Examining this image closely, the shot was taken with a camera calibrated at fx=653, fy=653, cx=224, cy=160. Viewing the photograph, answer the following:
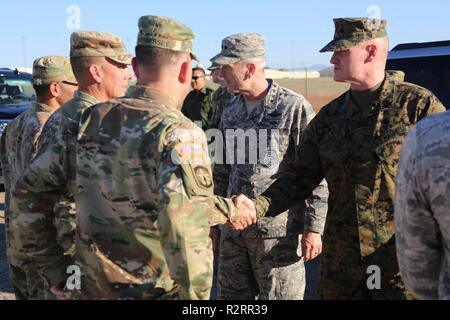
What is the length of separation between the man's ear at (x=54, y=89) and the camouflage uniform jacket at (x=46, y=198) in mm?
1860

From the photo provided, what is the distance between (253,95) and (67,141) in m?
1.90

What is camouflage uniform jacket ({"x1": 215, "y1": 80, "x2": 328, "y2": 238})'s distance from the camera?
4.18 m

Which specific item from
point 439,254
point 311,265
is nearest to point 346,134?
point 439,254

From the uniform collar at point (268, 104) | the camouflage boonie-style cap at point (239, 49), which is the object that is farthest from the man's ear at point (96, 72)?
the uniform collar at point (268, 104)

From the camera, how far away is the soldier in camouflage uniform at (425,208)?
78.6 inches

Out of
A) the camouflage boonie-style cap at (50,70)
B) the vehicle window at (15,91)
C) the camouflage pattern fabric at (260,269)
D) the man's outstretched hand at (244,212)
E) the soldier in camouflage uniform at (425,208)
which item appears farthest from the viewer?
the vehicle window at (15,91)

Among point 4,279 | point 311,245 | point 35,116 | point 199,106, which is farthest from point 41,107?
point 199,106

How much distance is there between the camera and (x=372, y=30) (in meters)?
3.41

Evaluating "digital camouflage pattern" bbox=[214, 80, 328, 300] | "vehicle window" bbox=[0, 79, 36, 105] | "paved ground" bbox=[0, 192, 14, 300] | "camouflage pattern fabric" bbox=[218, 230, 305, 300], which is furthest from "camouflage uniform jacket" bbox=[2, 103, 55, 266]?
"vehicle window" bbox=[0, 79, 36, 105]

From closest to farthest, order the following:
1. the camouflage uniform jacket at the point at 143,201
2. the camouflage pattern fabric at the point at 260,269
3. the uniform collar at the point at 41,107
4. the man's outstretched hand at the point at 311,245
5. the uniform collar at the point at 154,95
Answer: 1. the camouflage uniform jacket at the point at 143,201
2. the uniform collar at the point at 154,95
3. the man's outstretched hand at the point at 311,245
4. the camouflage pattern fabric at the point at 260,269
5. the uniform collar at the point at 41,107

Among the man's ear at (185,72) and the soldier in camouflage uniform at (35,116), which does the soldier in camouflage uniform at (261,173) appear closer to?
the soldier in camouflage uniform at (35,116)

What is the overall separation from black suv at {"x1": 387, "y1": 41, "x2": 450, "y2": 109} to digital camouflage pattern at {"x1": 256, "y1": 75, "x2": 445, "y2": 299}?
11.8 ft
